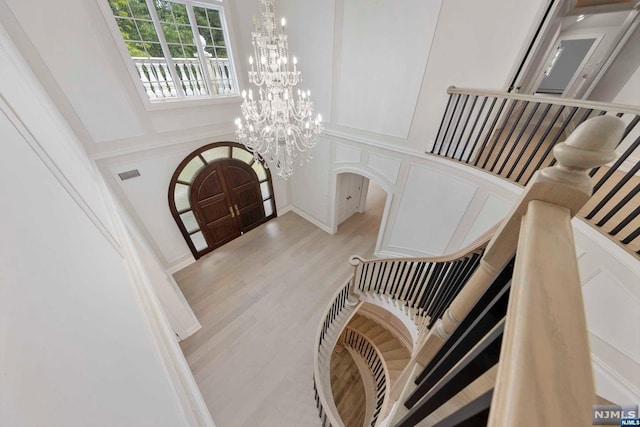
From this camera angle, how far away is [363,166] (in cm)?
416

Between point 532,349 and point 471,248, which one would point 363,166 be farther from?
point 532,349

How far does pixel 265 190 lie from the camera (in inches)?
219

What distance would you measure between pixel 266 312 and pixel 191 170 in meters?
2.96

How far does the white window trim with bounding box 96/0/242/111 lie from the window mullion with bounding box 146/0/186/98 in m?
0.02

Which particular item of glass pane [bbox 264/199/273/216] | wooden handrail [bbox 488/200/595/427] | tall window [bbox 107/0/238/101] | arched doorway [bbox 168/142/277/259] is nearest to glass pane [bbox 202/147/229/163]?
arched doorway [bbox 168/142/277/259]

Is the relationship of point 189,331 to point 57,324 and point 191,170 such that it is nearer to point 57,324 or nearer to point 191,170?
point 191,170

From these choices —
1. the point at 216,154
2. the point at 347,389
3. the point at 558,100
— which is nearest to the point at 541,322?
the point at 558,100

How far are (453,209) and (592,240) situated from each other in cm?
161

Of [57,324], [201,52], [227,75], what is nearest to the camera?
[57,324]

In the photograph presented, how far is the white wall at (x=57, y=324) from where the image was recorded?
0.32m

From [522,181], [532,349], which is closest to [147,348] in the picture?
[532,349]

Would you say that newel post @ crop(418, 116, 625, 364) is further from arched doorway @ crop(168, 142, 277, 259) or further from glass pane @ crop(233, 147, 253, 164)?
glass pane @ crop(233, 147, 253, 164)

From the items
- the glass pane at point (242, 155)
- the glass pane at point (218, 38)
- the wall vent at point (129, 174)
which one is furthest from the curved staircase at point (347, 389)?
the glass pane at point (218, 38)

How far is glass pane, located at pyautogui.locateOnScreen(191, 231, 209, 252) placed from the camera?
15.3 ft
